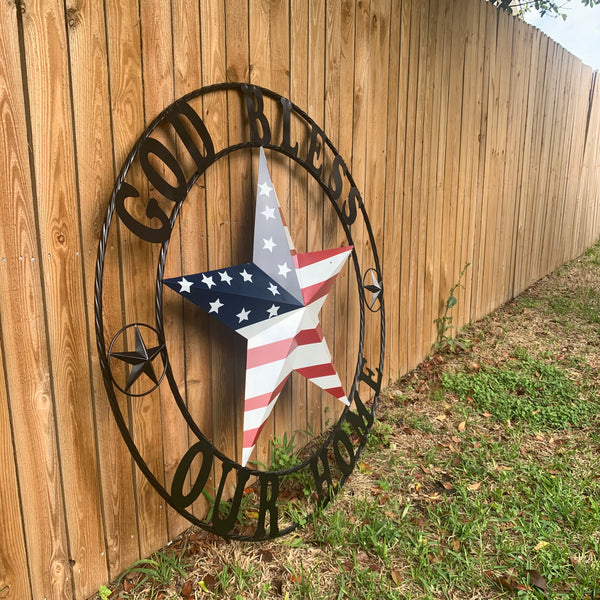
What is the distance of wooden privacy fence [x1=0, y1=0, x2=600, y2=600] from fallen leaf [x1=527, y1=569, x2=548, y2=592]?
1245 mm

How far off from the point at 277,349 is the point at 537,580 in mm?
1313

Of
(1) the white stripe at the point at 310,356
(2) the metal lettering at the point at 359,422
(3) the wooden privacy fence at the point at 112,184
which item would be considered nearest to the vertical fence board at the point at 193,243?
(3) the wooden privacy fence at the point at 112,184

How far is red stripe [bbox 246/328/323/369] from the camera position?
6.75ft

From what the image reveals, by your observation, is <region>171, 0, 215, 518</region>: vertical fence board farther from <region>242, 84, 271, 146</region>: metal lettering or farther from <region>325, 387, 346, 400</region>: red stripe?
<region>325, 387, 346, 400</region>: red stripe

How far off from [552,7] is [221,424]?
8118 millimetres

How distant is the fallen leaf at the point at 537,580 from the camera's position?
6.40ft

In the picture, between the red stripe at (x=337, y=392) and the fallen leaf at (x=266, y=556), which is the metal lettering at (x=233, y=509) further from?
the red stripe at (x=337, y=392)

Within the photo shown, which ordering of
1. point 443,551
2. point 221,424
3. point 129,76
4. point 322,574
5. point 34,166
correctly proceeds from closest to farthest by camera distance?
point 34,166
point 129,76
point 322,574
point 443,551
point 221,424

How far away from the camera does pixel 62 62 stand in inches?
60.4

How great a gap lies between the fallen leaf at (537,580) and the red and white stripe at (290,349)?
1.00 m

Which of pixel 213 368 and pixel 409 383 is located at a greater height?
pixel 213 368

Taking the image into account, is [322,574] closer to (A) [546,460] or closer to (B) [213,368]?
(B) [213,368]

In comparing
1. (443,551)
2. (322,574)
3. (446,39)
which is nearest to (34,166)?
(322,574)

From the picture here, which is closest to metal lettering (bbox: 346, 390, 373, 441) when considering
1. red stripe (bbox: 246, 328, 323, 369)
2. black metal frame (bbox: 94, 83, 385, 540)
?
black metal frame (bbox: 94, 83, 385, 540)
